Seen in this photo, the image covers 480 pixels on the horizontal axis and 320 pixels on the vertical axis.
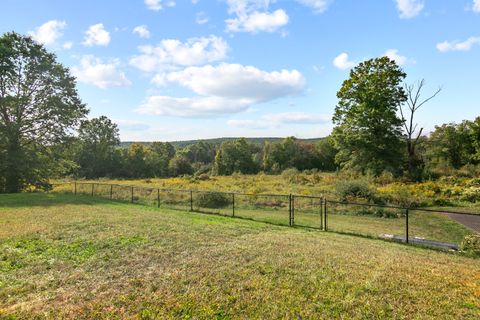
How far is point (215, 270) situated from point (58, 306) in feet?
8.71

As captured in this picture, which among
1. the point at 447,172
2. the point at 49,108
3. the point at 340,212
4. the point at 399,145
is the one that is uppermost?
the point at 49,108

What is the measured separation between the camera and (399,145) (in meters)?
30.1

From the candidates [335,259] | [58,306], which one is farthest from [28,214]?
[335,259]

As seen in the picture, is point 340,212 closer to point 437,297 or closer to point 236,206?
point 236,206

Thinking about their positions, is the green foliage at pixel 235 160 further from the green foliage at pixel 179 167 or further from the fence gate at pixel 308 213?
the fence gate at pixel 308 213

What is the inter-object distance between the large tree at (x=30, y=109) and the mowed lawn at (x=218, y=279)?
18.9 meters

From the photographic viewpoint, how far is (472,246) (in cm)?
894

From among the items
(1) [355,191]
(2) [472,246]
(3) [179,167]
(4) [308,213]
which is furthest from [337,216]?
(3) [179,167]

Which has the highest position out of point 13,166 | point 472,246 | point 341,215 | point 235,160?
point 235,160

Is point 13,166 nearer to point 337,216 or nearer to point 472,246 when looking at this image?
point 337,216

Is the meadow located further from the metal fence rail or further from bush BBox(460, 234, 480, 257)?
bush BBox(460, 234, 480, 257)

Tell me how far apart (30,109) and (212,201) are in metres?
18.7

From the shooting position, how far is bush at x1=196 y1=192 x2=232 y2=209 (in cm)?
1925

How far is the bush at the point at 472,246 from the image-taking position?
28.7 ft
